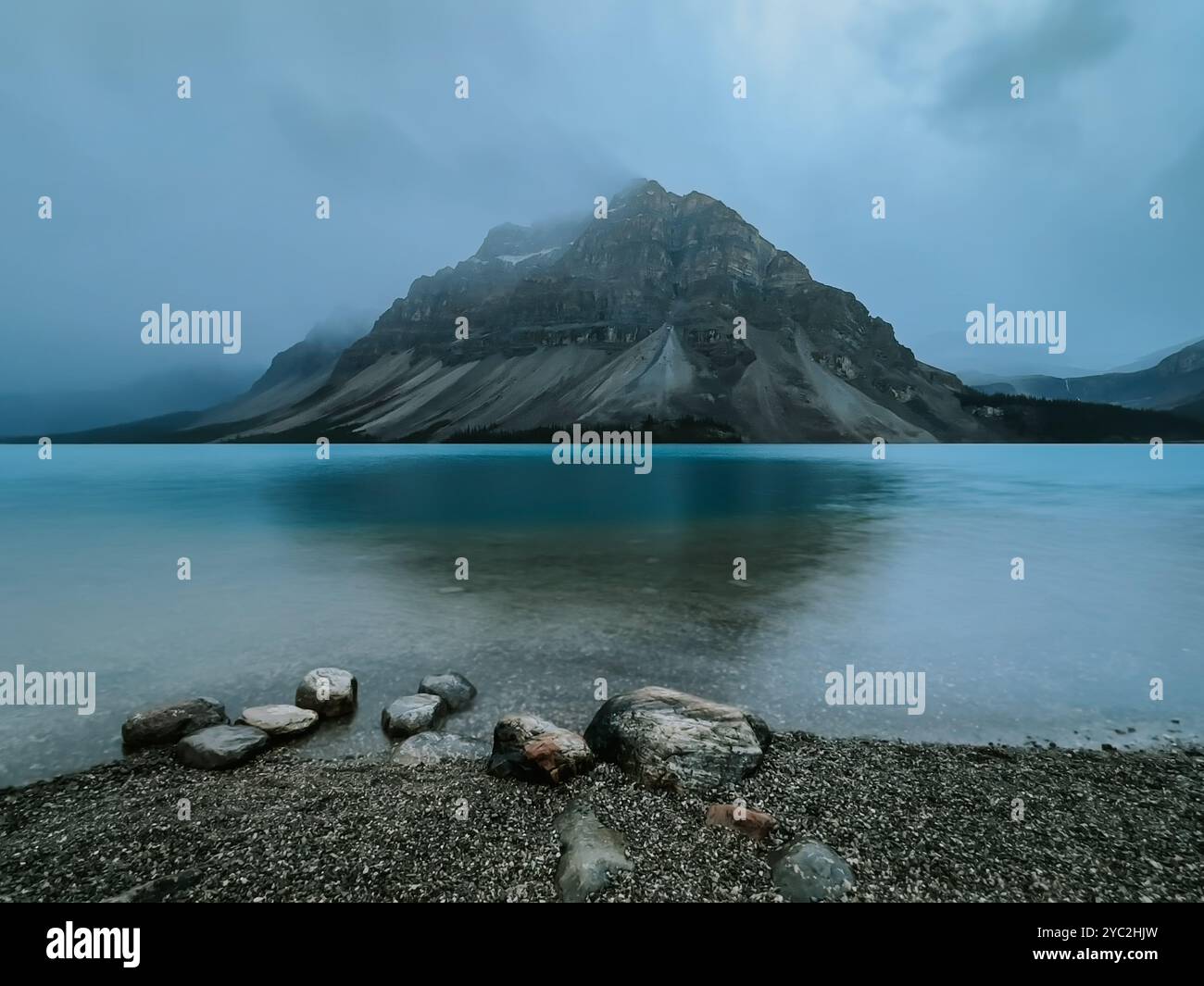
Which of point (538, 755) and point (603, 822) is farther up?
point (538, 755)

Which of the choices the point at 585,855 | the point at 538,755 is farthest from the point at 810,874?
the point at 538,755

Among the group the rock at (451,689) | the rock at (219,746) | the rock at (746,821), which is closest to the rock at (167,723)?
the rock at (219,746)

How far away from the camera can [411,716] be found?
12.3 meters

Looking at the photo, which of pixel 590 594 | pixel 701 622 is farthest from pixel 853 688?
pixel 590 594

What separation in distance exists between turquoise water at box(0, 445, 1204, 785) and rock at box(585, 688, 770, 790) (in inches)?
88.6

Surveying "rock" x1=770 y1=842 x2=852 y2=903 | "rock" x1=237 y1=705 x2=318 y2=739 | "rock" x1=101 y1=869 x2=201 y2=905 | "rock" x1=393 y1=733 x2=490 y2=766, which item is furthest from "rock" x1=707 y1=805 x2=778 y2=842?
"rock" x1=237 y1=705 x2=318 y2=739

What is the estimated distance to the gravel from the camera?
6969 millimetres

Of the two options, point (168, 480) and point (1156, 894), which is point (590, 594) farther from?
point (168, 480)

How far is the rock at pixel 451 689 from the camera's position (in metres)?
13.6

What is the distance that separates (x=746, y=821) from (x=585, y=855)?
2455 millimetres

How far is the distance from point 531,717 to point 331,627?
477 inches

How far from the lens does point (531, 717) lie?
10.9 metres

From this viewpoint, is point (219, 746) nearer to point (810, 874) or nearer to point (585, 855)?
point (585, 855)

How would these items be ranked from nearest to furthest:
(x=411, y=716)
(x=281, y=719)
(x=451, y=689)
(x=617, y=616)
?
(x=281, y=719)
(x=411, y=716)
(x=451, y=689)
(x=617, y=616)
